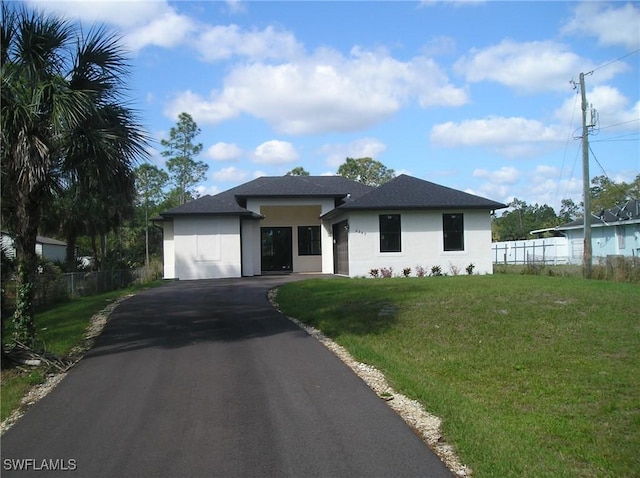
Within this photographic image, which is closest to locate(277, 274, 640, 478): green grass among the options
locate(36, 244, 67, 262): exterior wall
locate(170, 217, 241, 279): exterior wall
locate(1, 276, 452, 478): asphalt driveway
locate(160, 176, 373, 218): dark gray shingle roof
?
locate(1, 276, 452, 478): asphalt driveway

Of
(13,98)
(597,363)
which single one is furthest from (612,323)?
(13,98)

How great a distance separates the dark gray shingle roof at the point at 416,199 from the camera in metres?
24.6

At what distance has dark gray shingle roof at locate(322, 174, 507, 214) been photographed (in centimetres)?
2461

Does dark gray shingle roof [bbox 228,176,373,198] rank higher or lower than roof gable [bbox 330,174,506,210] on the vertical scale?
higher

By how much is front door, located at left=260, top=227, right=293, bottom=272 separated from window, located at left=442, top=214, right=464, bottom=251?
9322 mm

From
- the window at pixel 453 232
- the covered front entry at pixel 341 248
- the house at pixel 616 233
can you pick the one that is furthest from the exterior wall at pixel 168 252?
the house at pixel 616 233

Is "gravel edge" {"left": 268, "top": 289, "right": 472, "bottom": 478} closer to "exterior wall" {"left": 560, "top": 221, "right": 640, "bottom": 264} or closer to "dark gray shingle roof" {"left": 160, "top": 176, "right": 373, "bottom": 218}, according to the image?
"dark gray shingle roof" {"left": 160, "top": 176, "right": 373, "bottom": 218}

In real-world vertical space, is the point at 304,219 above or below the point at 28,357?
above

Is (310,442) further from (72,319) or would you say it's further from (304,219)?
(304,219)

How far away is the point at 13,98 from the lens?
8.84 meters

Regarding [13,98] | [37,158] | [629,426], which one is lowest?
[629,426]

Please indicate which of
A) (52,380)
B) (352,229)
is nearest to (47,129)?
(52,380)

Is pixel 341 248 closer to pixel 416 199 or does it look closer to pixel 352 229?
pixel 352 229

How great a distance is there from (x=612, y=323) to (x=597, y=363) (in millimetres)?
3268
